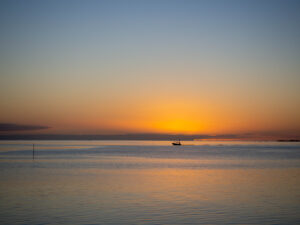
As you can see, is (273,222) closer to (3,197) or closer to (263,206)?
(263,206)

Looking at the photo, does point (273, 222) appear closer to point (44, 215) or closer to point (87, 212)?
point (87, 212)

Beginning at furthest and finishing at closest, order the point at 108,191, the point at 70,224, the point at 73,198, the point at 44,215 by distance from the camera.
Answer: the point at 108,191
the point at 73,198
the point at 44,215
the point at 70,224

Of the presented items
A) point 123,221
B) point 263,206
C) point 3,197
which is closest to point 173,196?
point 263,206

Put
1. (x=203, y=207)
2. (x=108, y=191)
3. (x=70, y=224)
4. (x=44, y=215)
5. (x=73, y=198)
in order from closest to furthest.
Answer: (x=70, y=224), (x=44, y=215), (x=203, y=207), (x=73, y=198), (x=108, y=191)

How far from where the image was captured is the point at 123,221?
691 inches

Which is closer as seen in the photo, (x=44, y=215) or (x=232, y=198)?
(x=44, y=215)

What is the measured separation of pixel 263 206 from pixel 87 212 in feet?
34.9

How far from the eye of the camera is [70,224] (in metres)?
16.9

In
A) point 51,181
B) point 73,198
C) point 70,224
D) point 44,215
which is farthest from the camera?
point 51,181

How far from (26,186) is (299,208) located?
69.4 feet

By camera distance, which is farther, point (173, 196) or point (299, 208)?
point (173, 196)

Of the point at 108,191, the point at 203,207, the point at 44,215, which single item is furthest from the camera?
the point at 108,191

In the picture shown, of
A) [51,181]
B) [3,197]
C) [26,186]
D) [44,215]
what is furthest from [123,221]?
[51,181]

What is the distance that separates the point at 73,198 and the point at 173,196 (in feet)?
22.8
